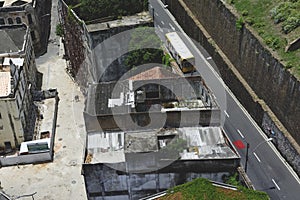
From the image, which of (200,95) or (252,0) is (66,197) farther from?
(252,0)

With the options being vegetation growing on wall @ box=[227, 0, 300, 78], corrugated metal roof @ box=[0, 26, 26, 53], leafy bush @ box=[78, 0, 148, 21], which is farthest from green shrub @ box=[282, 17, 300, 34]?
corrugated metal roof @ box=[0, 26, 26, 53]

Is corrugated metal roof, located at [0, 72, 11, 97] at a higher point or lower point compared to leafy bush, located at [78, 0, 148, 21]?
lower

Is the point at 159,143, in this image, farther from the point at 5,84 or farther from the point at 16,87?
the point at 5,84

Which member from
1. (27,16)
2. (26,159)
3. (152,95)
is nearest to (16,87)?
(26,159)

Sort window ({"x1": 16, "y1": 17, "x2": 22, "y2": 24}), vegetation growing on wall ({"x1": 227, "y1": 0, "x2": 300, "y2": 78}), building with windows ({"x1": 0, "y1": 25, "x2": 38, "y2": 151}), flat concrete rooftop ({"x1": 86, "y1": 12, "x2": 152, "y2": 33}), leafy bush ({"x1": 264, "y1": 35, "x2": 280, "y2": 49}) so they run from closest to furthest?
1. vegetation growing on wall ({"x1": 227, "y1": 0, "x2": 300, "y2": 78})
2. building with windows ({"x1": 0, "y1": 25, "x2": 38, "y2": 151})
3. leafy bush ({"x1": 264, "y1": 35, "x2": 280, "y2": 49})
4. flat concrete rooftop ({"x1": 86, "y1": 12, "x2": 152, "y2": 33})
5. window ({"x1": 16, "y1": 17, "x2": 22, "y2": 24})

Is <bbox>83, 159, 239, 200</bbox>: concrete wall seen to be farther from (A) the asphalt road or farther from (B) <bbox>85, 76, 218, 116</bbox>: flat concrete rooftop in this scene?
(A) the asphalt road

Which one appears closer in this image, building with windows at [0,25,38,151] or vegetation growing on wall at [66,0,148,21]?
building with windows at [0,25,38,151]
